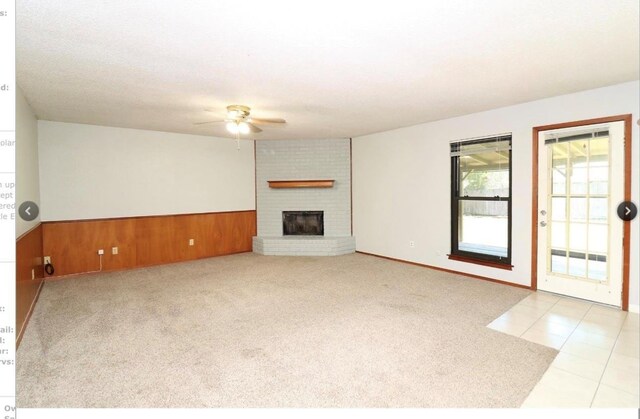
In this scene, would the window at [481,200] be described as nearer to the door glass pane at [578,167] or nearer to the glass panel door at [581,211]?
the glass panel door at [581,211]

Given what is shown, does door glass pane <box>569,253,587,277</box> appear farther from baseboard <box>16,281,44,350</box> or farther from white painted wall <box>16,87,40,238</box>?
white painted wall <box>16,87,40,238</box>

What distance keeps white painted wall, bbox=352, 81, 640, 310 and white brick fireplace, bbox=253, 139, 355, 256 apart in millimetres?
224

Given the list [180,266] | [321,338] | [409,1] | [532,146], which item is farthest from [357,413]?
[180,266]

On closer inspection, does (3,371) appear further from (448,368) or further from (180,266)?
→ (180,266)

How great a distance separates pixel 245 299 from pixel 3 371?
2438 mm

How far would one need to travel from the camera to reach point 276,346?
2275mm

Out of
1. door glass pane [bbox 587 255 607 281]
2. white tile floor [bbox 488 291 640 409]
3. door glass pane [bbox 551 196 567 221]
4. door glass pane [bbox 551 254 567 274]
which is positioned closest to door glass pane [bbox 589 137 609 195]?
door glass pane [bbox 551 196 567 221]

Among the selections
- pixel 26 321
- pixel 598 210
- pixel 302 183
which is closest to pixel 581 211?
pixel 598 210

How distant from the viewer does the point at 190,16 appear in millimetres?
1719

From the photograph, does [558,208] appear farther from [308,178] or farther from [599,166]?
[308,178]

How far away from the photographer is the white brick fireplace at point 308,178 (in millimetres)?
5773

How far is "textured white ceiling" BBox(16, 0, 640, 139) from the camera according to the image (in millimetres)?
1688

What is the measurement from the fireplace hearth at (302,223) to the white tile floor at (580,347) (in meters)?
3.55

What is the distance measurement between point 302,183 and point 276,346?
147 inches
